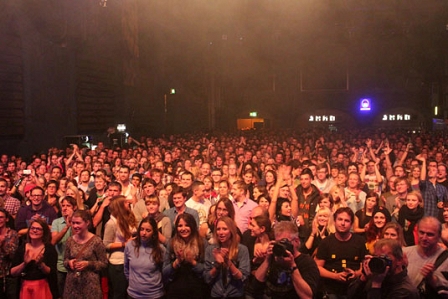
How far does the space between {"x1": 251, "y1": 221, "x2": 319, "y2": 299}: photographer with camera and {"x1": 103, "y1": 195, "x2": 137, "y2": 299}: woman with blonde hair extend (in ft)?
5.04

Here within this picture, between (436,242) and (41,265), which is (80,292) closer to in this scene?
(41,265)

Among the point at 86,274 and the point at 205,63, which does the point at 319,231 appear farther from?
the point at 205,63

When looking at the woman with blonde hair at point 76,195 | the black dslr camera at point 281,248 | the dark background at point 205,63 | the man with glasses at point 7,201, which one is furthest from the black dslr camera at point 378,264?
the dark background at point 205,63

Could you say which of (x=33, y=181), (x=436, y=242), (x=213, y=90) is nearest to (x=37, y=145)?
(x=33, y=181)

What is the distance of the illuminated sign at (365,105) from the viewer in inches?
1112

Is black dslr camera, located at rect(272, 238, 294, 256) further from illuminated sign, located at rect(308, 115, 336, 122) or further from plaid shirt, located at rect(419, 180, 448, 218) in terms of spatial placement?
illuminated sign, located at rect(308, 115, 336, 122)

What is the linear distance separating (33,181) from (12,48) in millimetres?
6026

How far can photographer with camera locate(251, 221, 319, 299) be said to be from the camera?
3.17 m

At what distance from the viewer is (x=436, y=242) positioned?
11.4 feet

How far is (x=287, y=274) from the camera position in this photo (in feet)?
10.9

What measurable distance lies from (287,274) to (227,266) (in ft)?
1.89

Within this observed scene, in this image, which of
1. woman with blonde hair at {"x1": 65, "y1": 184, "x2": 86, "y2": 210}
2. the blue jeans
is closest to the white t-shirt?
the blue jeans

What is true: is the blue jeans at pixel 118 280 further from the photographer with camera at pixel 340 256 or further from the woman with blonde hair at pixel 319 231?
the photographer with camera at pixel 340 256

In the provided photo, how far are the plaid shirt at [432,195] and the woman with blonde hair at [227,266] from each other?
9.34 ft
